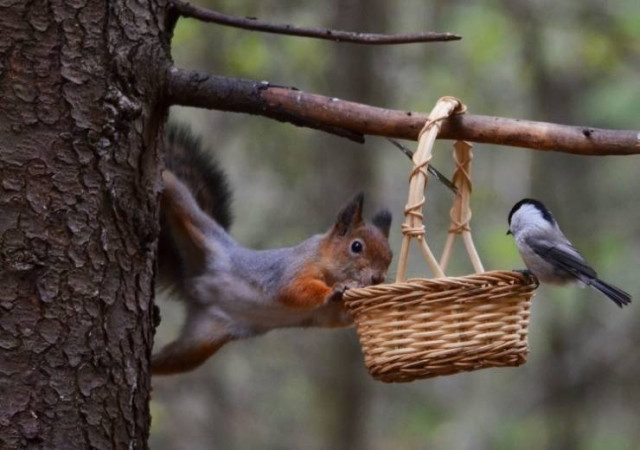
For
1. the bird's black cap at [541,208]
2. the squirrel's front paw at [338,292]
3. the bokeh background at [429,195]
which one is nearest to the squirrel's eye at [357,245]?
the squirrel's front paw at [338,292]

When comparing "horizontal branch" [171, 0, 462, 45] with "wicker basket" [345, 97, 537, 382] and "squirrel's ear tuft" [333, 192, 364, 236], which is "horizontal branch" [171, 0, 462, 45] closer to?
"wicker basket" [345, 97, 537, 382]

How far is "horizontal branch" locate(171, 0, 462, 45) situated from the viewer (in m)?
2.12

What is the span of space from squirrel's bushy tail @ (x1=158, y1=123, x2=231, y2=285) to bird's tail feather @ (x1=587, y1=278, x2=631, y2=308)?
4.12ft

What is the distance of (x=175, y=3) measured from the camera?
2.29 metres

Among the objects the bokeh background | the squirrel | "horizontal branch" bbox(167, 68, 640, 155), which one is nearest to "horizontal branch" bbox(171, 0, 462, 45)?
"horizontal branch" bbox(167, 68, 640, 155)

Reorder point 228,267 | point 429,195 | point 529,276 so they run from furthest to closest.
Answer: point 429,195
point 228,267
point 529,276

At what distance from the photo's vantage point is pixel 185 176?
9.91ft

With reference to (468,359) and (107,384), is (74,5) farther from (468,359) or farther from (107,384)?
(468,359)

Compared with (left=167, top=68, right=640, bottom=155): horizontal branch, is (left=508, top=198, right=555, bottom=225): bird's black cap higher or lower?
lower

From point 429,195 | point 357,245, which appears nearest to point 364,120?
point 357,245

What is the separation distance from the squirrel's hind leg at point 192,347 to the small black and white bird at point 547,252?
101 cm

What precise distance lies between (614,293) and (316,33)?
75 centimetres

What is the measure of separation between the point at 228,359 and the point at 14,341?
4638 millimetres

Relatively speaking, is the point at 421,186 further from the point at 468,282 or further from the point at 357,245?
the point at 357,245
